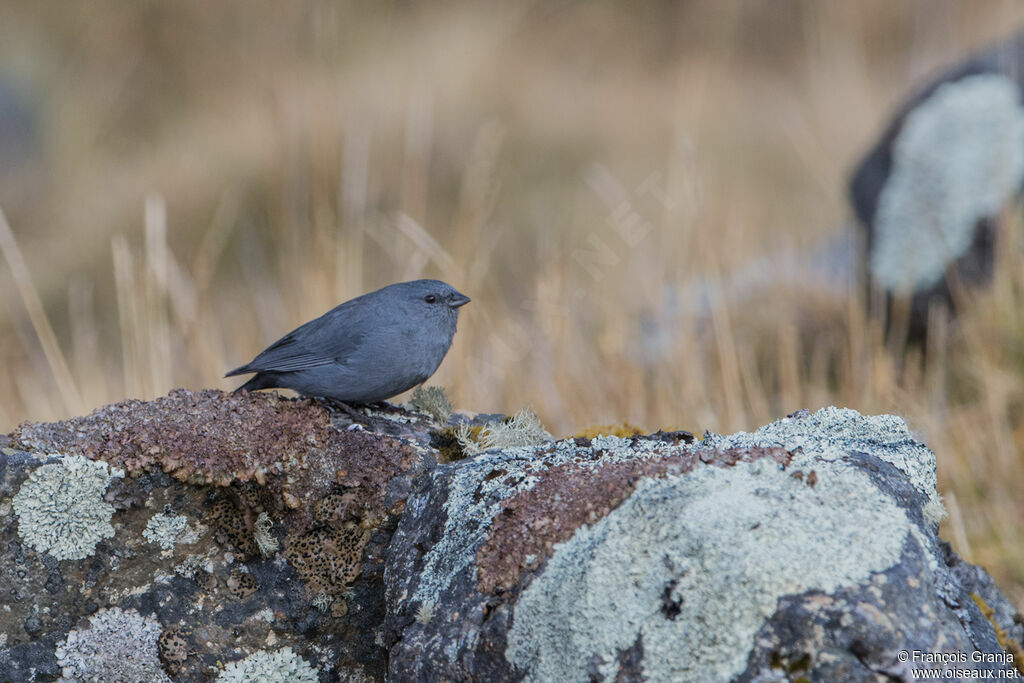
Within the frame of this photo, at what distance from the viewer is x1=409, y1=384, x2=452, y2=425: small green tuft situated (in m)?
2.66

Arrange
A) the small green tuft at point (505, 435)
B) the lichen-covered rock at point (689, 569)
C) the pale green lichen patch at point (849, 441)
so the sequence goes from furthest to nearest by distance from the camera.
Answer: the small green tuft at point (505, 435) < the pale green lichen patch at point (849, 441) < the lichen-covered rock at point (689, 569)

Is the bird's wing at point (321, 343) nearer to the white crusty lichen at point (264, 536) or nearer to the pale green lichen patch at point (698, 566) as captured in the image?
the white crusty lichen at point (264, 536)

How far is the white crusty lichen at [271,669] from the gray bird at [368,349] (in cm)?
79

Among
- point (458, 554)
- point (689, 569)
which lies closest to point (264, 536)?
point (458, 554)

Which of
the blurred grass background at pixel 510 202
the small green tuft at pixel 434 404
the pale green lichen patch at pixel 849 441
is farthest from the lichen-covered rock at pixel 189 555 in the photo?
the blurred grass background at pixel 510 202

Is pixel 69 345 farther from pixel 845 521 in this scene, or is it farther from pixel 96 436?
pixel 845 521

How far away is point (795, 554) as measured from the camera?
1.54 m

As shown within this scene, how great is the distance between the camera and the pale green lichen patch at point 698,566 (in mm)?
1530

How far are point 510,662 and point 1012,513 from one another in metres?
3.00

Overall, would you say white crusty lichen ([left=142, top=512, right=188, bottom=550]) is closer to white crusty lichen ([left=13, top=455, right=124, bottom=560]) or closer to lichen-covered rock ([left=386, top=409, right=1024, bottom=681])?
white crusty lichen ([left=13, top=455, right=124, bottom=560])

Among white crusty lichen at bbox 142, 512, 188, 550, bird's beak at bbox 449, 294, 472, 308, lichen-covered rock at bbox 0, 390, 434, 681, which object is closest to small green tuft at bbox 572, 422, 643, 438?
lichen-covered rock at bbox 0, 390, 434, 681

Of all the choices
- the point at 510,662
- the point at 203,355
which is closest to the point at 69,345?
the point at 203,355

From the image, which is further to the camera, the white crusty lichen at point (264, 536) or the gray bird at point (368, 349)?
the gray bird at point (368, 349)

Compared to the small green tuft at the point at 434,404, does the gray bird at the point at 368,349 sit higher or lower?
higher
